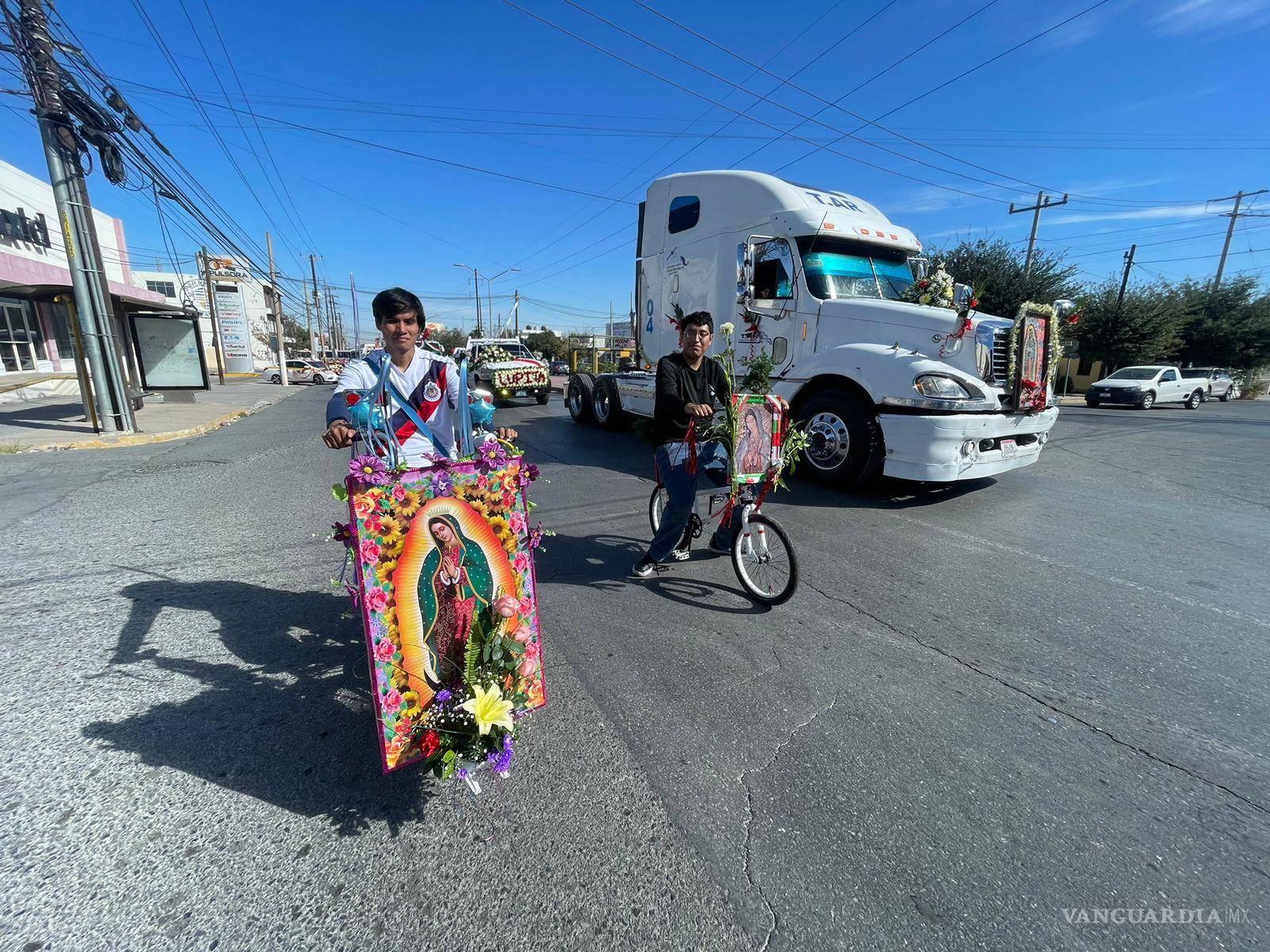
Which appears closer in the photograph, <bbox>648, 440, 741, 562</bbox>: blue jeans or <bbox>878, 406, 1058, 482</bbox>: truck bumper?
<bbox>648, 440, 741, 562</bbox>: blue jeans

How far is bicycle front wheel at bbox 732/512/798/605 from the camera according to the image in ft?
12.0

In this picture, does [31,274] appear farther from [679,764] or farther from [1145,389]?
[1145,389]

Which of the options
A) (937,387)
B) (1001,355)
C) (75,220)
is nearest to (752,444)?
(937,387)

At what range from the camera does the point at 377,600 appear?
2.00 m

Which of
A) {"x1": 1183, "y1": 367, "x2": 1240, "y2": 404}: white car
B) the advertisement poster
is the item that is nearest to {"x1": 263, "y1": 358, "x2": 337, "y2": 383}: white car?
the advertisement poster

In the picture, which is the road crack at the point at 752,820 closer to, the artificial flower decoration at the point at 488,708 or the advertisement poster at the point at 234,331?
the artificial flower decoration at the point at 488,708

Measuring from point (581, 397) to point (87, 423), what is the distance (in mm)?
9915

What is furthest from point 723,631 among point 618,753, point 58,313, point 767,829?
point 58,313

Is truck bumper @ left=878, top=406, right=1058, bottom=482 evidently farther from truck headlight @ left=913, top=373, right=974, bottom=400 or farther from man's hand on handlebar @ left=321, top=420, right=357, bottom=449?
man's hand on handlebar @ left=321, top=420, right=357, bottom=449

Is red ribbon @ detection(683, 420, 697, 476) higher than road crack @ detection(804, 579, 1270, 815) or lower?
higher

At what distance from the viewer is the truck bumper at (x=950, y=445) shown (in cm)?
538

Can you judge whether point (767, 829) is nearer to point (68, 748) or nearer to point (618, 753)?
point (618, 753)

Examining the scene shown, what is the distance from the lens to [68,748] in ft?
7.43

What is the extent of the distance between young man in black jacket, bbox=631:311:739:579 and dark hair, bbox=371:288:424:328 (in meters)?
1.68
